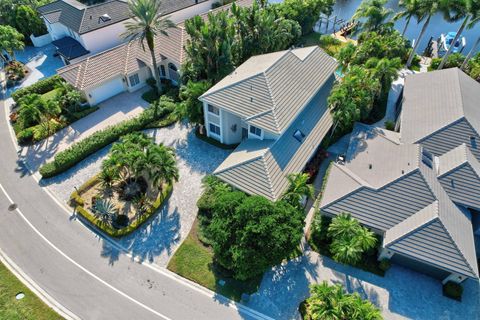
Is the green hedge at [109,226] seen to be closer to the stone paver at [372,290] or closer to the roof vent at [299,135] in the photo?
the stone paver at [372,290]

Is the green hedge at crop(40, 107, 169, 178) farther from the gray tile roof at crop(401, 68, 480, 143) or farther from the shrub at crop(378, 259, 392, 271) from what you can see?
the shrub at crop(378, 259, 392, 271)

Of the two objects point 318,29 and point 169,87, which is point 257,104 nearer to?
point 169,87

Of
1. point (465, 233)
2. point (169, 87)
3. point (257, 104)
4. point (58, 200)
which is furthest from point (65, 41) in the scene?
point (465, 233)

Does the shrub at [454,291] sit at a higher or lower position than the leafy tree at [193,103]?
lower

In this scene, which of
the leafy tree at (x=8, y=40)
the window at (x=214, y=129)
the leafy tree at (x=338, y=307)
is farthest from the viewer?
the leafy tree at (x=8, y=40)

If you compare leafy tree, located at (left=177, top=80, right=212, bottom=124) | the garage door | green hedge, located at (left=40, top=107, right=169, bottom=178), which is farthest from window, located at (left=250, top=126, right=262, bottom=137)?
the garage door

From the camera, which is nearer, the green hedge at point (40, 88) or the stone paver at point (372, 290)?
the stone paver at point (372, 290)

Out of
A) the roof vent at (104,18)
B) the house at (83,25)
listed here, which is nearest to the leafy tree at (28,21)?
the house at (83,25)
